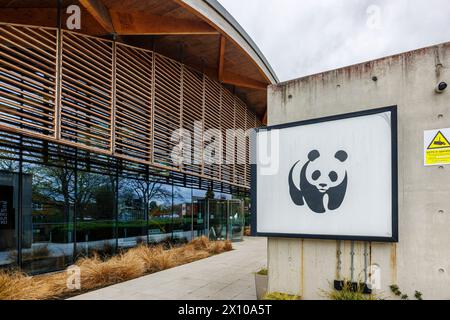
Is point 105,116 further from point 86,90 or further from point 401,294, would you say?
point 401,294

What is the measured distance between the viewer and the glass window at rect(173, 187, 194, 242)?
579 inches

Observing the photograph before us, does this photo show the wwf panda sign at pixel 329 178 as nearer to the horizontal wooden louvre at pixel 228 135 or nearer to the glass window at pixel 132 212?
the glass window at pixel 132 212

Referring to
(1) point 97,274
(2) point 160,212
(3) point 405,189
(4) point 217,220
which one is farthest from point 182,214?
(3) point 405,189

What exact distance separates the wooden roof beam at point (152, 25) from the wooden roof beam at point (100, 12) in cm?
21

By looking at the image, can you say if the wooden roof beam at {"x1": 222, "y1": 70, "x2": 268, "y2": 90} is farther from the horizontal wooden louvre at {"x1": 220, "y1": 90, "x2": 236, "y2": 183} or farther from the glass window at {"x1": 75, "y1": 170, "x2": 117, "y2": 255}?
the glass window at {"x1": 75, "y1": 170, "x2": 117, "y2": 255}

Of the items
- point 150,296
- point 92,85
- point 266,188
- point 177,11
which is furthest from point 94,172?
point 266,188

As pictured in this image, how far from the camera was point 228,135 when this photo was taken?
1747 cm

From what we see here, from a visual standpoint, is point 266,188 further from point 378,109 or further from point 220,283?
point 220,283

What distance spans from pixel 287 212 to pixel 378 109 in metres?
2.30

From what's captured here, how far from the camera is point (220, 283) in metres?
8.43

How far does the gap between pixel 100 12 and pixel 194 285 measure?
7922mm

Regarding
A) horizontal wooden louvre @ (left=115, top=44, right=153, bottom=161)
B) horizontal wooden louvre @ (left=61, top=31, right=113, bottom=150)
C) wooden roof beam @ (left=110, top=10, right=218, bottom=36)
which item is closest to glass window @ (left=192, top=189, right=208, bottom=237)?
horizontal wooden louvre @ (left=115, top=44, right=153, bottom=161)

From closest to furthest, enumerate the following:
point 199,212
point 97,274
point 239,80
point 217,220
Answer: point 97,274 → point 239,80 → point 199,212 → point 217,220

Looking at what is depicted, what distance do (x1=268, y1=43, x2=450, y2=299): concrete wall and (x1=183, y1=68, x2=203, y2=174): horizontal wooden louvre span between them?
8539 mm
